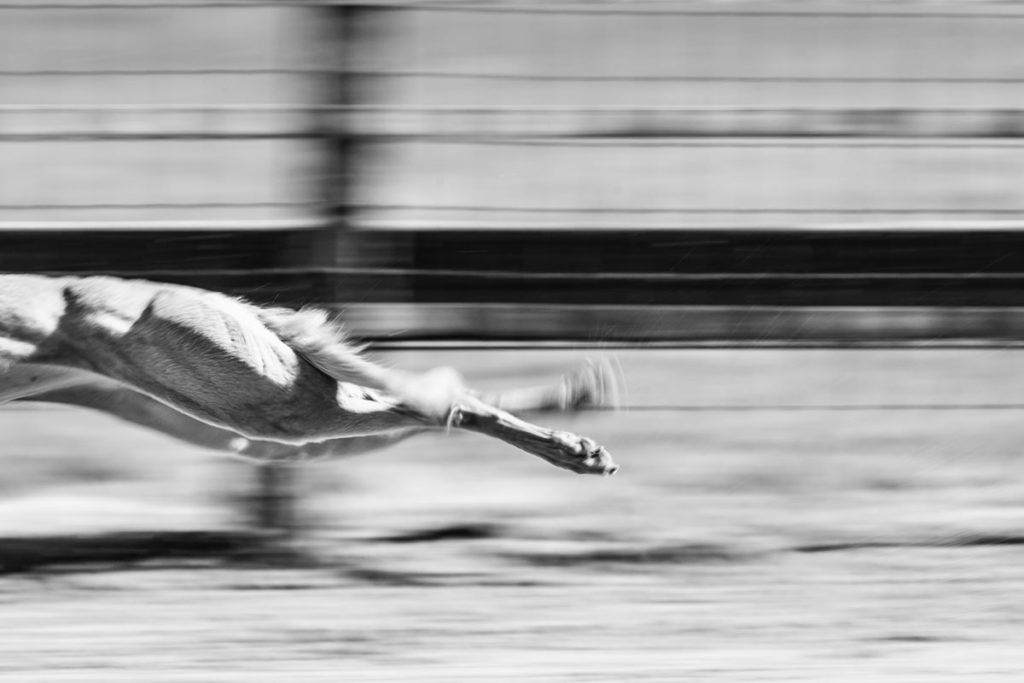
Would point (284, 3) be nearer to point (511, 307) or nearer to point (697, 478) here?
point (511, 307)

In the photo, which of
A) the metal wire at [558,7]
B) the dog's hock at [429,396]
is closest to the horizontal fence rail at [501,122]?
the metal wire at [558,7]

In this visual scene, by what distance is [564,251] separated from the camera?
18.8 ft

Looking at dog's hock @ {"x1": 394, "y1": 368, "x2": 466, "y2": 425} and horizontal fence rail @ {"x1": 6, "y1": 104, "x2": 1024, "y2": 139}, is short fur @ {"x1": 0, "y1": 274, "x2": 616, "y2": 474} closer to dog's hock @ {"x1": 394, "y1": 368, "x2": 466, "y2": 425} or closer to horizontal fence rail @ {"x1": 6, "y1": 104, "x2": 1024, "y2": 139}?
dog's hock @ {"x1": 394, "y1": 368, "x2": 466, "y2": 425}

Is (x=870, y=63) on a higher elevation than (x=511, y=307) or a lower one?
higher

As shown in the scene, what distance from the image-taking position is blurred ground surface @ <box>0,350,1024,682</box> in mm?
4391

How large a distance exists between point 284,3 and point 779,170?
6.33ft

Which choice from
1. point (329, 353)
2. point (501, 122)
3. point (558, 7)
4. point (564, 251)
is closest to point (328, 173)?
point (501, 122)

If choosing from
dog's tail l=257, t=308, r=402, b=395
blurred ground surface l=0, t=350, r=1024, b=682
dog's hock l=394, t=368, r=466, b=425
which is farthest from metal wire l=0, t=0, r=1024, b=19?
dog's hock l=394, t=368, r=466, b=425

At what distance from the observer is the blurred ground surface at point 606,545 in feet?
14.4

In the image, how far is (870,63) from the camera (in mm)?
5988

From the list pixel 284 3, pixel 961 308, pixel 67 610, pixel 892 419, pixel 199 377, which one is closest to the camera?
pixel 199 377

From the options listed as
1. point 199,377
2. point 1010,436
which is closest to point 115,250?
point 199,377

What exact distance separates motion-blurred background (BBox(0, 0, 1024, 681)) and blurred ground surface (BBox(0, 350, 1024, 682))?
0.02 m

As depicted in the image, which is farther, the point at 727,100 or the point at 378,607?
the point at 727,100
